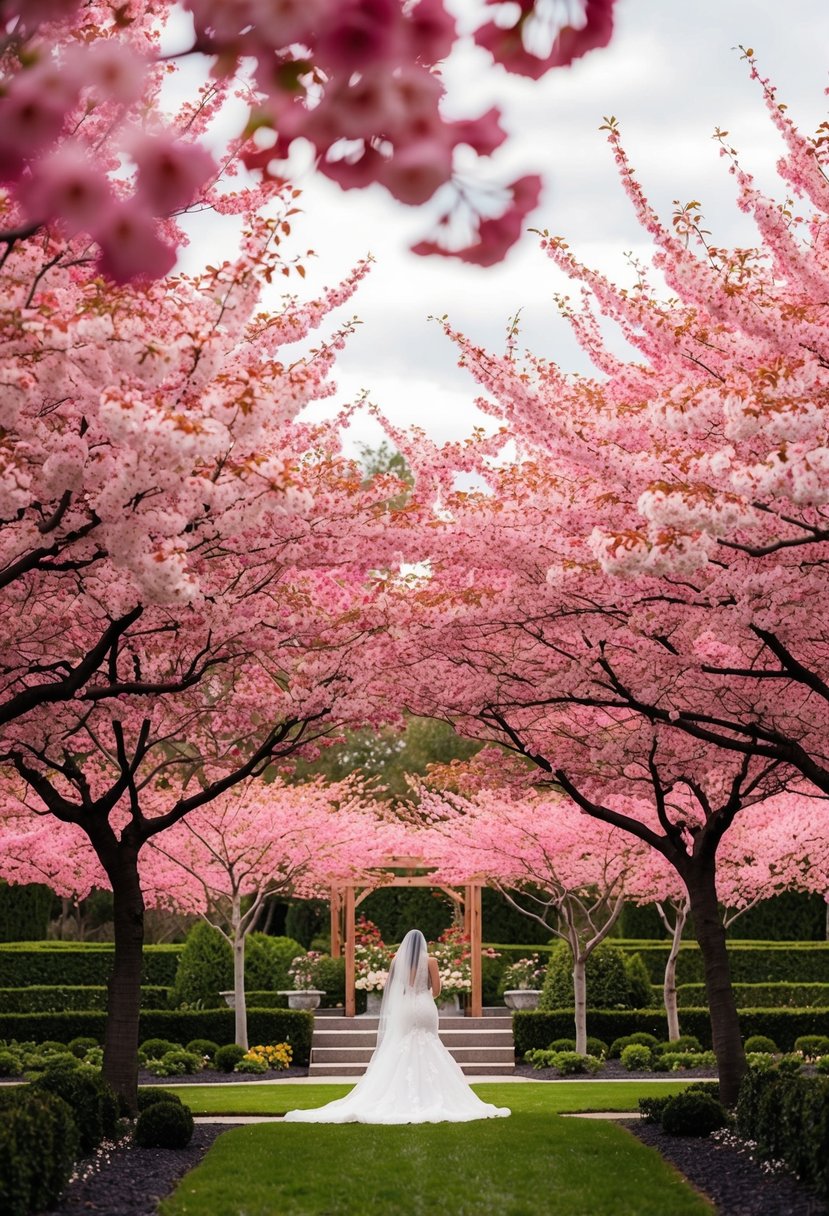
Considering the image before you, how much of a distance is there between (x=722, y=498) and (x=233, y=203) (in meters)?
4.12

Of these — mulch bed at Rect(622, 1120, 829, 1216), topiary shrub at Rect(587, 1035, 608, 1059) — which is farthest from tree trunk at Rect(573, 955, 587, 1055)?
mulch bed at Rect(622, 1120, 829, 1216)

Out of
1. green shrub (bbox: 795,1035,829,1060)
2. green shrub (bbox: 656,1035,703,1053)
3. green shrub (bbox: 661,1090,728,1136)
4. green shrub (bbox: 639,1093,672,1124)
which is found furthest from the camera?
green shrub (bbox: 795,1035,829,1060)

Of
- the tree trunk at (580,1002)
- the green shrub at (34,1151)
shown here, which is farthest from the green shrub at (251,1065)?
the green shrub at (34,1151)

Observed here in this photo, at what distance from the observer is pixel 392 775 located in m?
35.8

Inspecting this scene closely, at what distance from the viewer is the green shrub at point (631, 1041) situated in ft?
66.0

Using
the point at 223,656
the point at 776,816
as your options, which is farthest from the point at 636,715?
the point at 776,816

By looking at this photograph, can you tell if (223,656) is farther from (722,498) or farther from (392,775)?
(392,775)

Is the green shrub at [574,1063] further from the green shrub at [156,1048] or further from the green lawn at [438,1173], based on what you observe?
the green lawn at [438,1173]

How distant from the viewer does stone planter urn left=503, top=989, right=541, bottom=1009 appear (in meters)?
23.2

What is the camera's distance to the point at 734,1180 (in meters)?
8.43

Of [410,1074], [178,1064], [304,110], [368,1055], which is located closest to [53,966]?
[178,1064]

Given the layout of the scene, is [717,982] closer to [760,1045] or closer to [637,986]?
[760,1045]

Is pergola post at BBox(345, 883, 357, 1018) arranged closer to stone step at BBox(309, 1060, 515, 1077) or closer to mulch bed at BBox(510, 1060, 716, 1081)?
stone step at BBox(309, 1060, 515, 1077)

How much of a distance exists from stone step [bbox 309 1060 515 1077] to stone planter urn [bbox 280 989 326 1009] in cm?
255
